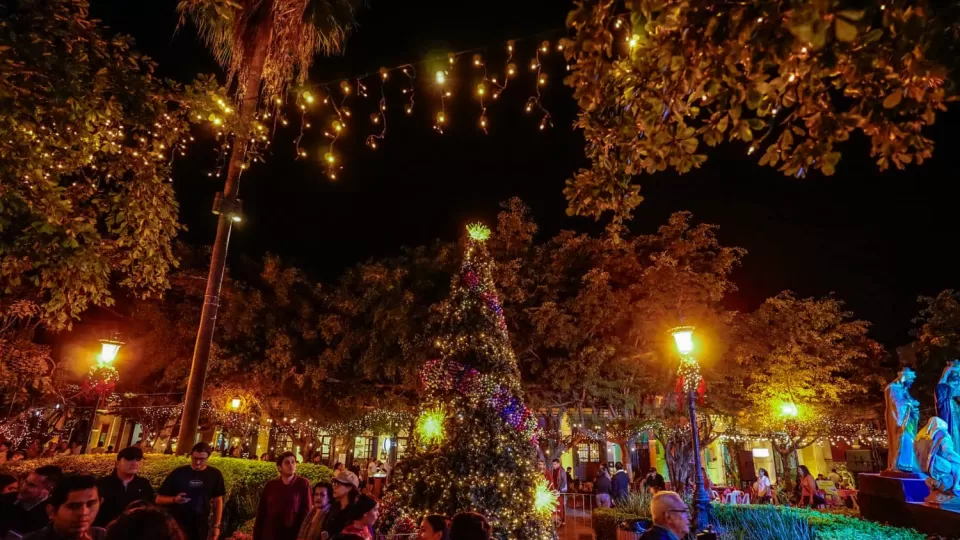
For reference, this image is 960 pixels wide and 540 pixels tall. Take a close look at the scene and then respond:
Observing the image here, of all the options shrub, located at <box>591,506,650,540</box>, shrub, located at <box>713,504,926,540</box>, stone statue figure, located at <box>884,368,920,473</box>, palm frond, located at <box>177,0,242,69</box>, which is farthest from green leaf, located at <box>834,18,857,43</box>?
shrub, located at <box>591,506,650,540</box>

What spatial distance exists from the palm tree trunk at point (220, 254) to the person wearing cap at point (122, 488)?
8.30 feet

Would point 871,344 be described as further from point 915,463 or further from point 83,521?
point 83,521

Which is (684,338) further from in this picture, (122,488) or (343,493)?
(122,488)

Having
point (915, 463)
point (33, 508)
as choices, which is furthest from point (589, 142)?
point (915, 463)

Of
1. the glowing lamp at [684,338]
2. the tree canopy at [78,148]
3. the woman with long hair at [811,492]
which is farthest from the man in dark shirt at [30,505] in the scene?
the woman with long hair at [811,492]

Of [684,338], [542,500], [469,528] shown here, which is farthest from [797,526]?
[469,528]

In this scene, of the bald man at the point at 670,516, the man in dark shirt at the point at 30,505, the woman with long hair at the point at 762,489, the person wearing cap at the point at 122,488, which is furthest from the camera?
the woman with long hair at the point at 762,489

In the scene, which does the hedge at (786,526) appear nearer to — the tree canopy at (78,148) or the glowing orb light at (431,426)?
the glowing orb light at (431,426)

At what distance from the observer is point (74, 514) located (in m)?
2.76

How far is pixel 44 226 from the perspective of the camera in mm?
5520

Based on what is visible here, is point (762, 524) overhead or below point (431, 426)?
below

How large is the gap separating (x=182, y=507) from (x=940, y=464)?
32.7 ft

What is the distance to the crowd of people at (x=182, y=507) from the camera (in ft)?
9.06

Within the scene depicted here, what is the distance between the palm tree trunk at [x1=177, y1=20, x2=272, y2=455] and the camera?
7.56 meters
